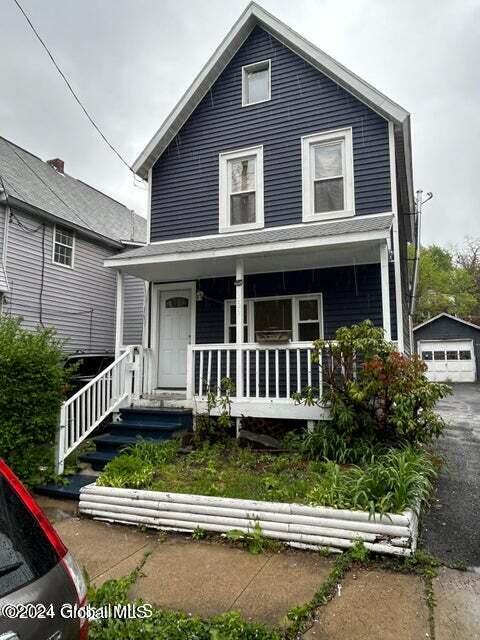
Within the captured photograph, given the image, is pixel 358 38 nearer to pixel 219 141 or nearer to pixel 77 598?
pixel 219 141

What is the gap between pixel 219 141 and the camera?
969 cm

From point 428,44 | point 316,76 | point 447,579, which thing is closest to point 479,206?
point 428,44

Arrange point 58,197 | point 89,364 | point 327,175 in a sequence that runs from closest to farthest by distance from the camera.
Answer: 1. point 327,175
2. point 89,364
3. point 58,197

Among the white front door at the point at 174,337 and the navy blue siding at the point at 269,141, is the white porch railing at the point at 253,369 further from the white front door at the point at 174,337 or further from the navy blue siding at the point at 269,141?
the navy blue siding at the point at 269,141

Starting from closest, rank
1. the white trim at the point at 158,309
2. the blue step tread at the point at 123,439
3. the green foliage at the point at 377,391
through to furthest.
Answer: the green foliage at the point at 377,391 < the blue step tread at the point at 123,439 < the white trim at the point at 158,309

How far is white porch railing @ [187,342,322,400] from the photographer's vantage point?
7.06 metres

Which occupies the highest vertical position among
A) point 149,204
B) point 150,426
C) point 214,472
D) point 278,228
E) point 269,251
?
point 149,204

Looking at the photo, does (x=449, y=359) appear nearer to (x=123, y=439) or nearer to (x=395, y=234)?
(x=395, y=234)

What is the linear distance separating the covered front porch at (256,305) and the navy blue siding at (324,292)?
2cm

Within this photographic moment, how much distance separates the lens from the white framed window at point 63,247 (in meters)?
12.3

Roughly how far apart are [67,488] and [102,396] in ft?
6.24

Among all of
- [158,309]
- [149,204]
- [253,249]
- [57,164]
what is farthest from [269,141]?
[57,164]

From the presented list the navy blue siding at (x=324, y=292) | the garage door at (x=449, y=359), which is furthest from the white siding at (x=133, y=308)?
the garage door at (x=449, y=359)

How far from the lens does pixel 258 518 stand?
429cm
